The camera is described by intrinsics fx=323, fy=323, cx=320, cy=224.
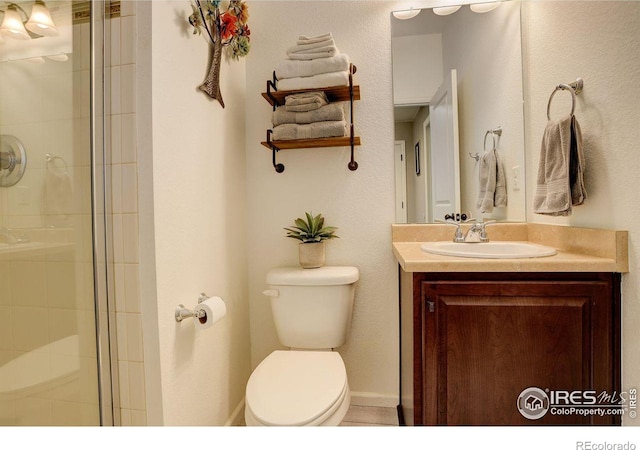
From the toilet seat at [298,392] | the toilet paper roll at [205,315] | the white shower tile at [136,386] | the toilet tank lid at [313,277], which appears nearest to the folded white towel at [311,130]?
the toilet tank lid at [313,277]

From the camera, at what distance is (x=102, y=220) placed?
1003 millimetres

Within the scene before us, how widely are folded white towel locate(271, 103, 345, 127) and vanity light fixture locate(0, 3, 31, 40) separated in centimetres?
91

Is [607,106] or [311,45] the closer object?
[607,106]

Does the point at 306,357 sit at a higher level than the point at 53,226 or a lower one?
lower

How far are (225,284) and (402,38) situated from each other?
1.49 m

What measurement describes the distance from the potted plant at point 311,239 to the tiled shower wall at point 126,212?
74 cm

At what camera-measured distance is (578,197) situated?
1139 mm

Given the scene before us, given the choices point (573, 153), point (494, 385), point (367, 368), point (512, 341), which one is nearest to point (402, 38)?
point (573, 153)

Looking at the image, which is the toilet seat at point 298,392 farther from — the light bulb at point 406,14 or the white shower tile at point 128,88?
the light bulb at point 406,14

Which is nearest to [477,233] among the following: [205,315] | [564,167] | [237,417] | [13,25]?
[564,167]

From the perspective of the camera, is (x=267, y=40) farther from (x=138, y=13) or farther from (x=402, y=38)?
(x=138, y=13)

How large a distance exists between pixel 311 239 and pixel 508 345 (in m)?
0.90

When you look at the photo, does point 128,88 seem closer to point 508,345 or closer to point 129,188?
point 129,188

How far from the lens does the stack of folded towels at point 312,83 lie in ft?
4.83
